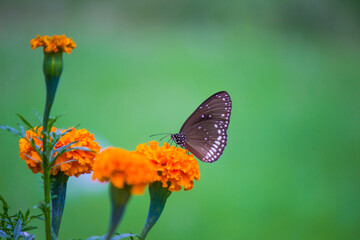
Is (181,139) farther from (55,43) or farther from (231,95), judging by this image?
(231,95)

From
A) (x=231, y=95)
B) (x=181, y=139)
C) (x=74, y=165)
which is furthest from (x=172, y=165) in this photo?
(x=231, y=95)

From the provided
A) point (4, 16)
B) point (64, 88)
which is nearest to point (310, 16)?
point (64, 88)

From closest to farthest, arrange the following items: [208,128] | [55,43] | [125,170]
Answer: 1. [125,170]
2. [55,43]
3. [208,128]

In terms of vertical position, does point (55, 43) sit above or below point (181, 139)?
above

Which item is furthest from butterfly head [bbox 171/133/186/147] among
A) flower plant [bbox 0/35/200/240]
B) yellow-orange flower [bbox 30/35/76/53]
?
yellow-orange flower [bbox 30/35/76/53]

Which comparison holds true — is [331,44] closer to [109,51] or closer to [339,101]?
[339,101]

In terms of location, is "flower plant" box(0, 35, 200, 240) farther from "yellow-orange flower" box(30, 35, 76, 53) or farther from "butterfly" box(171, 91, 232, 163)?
"butterfly" box(171, 91, 232, 163)

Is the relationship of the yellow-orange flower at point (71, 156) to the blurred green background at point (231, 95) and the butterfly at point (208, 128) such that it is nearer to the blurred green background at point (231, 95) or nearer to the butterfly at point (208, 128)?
the butterfly at point (208, 128)

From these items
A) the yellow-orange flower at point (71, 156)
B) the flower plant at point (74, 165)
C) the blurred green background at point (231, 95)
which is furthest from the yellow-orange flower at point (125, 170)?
the blurred green background at point (231, 95)
